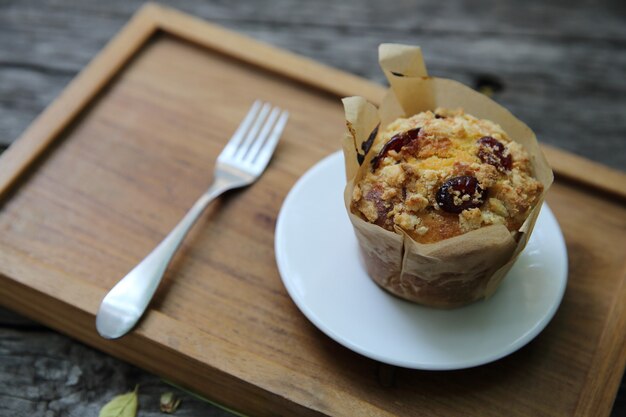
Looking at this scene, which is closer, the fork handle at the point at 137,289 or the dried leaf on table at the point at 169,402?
the fork handle at the point at 137,289

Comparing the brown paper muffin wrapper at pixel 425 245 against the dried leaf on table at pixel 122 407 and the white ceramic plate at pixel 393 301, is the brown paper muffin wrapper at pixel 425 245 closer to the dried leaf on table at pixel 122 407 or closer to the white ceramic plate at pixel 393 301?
the white ceramic plate at pixel 393 301

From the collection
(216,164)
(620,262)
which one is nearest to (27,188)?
(216,164)

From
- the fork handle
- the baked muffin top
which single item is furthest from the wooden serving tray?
the baked muffin top

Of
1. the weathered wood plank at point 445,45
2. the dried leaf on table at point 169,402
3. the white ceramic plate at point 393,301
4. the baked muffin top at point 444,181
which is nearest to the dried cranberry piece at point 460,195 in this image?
the baked muffin top at point 444,181

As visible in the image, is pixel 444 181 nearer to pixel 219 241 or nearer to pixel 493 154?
pixel 493 154

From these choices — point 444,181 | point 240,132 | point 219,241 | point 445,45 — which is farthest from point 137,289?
point 445,45

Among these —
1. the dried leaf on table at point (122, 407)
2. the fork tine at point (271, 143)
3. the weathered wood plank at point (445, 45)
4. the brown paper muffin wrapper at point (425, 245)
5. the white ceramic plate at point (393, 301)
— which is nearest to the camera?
the brown paper muffin wrapper at point (425, 245)

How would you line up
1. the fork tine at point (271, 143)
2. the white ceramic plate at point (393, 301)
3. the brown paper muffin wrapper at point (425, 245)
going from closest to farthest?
the brown paper muffin wrapper at point (425, 245)
the white ceramic plate at point (393, 301)
the fork tine at point (271, 143)
